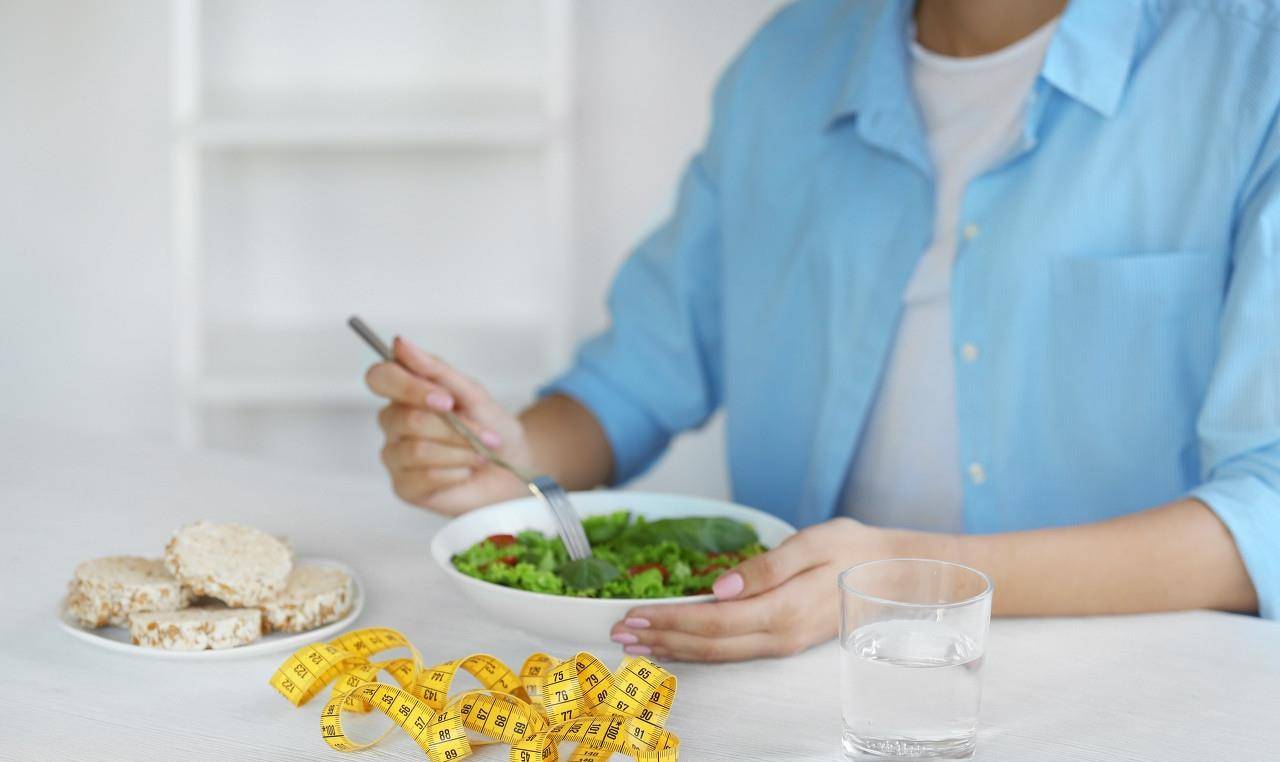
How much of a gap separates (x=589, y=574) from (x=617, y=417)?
0.76 meters

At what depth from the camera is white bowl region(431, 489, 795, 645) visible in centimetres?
102

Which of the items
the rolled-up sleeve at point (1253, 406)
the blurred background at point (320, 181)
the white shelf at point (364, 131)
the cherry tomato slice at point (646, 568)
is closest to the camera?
the cherry tomato slice at point (646, 568)

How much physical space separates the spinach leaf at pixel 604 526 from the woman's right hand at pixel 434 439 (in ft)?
0.61

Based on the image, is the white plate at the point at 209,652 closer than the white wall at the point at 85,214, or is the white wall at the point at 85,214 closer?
the white plate at the point at 209,652

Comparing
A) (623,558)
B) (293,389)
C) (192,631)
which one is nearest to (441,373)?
(623,558)

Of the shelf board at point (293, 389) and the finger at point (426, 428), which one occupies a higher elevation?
the finger at point (426, 428)

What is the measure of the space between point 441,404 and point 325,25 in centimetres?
177

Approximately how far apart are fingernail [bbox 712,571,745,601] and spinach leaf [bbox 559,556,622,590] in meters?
0.09

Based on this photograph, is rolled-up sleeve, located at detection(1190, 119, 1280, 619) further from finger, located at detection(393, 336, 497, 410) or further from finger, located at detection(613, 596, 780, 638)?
finger, located at detection(393, 336, 497, 410)

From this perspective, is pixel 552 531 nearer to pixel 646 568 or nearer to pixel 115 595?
pixel 646 568

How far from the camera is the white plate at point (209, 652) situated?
1.01 m

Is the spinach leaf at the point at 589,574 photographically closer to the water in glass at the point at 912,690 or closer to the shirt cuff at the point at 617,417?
the water in glass at the point at 912,690

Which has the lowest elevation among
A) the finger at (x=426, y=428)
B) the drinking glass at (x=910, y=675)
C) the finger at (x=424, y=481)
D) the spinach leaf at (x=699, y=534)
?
the finger at (x=424, y=481)

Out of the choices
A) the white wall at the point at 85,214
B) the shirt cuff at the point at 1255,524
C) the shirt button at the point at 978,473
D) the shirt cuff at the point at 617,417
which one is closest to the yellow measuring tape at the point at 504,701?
the shirt cuff at the point at 1255,524
